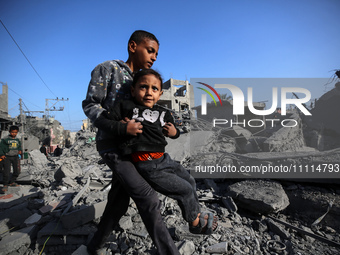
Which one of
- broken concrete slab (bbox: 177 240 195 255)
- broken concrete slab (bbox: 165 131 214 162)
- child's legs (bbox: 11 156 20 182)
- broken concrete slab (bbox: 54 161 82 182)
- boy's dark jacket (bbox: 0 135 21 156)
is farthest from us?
broken concrete slab (bbox: 165 131 214 162)

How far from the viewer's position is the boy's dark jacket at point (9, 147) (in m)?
5.45

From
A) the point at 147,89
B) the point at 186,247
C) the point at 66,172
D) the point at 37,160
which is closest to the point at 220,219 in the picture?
the point at 186,247

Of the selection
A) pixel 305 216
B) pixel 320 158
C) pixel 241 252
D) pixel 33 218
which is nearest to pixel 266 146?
pixel 320 158

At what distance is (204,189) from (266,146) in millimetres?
2908

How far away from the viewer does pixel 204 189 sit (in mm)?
4055

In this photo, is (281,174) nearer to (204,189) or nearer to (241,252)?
(204,189)

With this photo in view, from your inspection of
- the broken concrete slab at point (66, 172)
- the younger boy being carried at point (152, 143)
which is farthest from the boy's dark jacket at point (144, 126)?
the broken concrete slab at point (66, 172)

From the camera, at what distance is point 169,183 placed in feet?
4.47

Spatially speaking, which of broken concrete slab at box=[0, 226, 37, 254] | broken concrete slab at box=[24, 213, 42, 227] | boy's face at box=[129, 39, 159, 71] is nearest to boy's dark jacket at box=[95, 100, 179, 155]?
boy's face at box=[129, 39, 159, 71]

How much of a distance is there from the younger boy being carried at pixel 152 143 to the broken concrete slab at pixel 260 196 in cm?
190

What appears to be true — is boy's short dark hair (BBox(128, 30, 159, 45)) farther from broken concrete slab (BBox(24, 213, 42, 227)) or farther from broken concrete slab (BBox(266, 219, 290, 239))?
broken concrete slab (BBox(266, 219, 290, 239))

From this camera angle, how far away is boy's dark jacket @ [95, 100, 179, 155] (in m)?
1.34

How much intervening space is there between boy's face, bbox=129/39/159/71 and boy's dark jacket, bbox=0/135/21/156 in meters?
6.02

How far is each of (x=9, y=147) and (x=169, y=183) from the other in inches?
254
